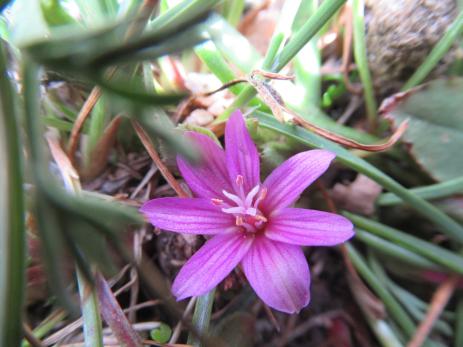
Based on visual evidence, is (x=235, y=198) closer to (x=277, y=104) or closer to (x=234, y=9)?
(x=277, y=104)

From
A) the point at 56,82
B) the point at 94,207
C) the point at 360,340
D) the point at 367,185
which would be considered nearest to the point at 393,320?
the point at 360,340

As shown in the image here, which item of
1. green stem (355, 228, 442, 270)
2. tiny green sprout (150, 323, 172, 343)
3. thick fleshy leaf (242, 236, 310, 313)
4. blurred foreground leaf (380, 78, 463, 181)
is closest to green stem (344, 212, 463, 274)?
green stem (355, 228, 442, 270)

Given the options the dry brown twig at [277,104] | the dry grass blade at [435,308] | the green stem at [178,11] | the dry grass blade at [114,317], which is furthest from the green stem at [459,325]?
the green stem at [178,11]

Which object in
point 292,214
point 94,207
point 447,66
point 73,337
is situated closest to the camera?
Result: point 94,207

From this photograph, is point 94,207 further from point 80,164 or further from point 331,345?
point 331,345

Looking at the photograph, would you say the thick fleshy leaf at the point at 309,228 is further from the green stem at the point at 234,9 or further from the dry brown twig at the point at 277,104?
the green stem at the point at 234,9
